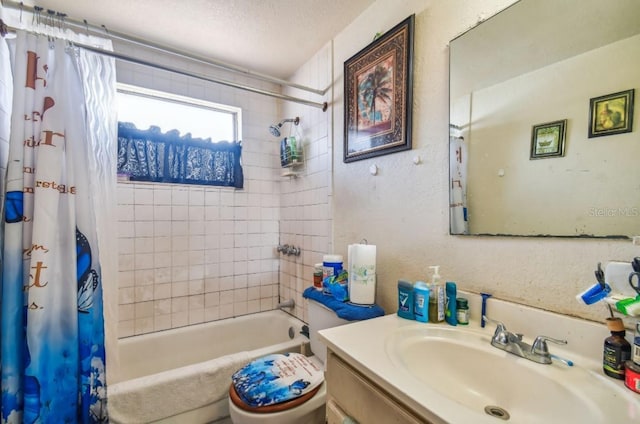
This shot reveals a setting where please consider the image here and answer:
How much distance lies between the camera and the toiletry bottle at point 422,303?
3.34 ft

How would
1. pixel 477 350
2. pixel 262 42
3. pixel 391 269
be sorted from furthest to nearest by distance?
pixel 262 42
pixel 391 269
pixel 477 350

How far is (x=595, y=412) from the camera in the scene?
0.55 meters

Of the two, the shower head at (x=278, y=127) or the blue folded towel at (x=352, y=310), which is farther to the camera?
the shower head at (x=278, y=127)

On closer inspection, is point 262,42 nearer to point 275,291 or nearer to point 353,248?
point 353,248

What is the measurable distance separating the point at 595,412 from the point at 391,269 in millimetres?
867

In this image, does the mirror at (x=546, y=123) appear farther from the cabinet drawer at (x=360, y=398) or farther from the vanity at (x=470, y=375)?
the cabinet drawer at (x=360, y=398)

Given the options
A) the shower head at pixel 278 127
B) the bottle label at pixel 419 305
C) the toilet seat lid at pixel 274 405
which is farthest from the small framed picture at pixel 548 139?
the shower head at pixel 278 127

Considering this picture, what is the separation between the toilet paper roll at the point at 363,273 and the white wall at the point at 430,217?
173 mm

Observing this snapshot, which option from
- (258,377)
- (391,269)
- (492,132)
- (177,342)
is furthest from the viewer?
(177,342)

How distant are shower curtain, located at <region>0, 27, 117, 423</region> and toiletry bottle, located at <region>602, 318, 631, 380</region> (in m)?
1.63

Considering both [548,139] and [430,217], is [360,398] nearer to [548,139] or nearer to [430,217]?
[430,217]

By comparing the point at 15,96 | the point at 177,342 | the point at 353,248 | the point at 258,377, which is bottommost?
the point at 177,342

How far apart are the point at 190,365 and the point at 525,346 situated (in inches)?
63.9

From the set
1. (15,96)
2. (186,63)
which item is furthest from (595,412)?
(186,63)
